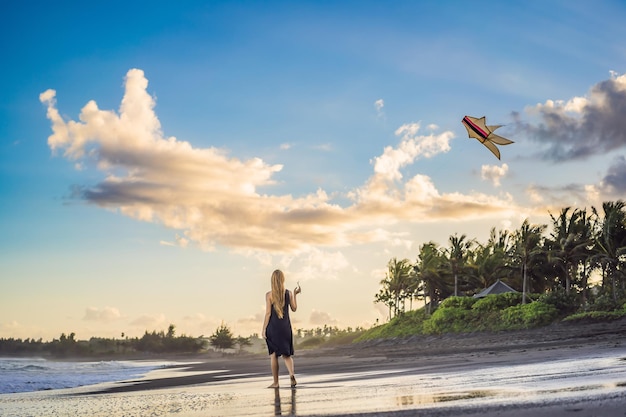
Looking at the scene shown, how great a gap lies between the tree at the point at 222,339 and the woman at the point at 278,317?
93.9 m

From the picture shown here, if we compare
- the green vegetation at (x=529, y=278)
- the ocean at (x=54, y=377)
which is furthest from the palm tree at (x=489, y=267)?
the ocean at (x=54, y=377)

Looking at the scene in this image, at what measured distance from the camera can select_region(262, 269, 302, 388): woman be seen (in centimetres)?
908

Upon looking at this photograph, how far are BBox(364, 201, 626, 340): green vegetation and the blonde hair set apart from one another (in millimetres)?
32170

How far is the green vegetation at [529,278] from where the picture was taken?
41281 millimetres

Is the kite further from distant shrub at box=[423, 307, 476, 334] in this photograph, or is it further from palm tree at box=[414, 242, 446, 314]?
palm tree at box=[414, 242, 446, 314]

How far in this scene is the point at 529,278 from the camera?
2291 inches

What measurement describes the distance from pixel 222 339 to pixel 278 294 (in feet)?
310

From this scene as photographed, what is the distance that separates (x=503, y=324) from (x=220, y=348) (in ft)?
222

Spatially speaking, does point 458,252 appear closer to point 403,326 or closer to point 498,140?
point 403,326

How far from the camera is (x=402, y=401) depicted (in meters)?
5.66

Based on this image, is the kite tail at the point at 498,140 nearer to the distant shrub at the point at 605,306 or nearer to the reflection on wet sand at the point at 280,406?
the reflection on wet sand at the point at 280,406

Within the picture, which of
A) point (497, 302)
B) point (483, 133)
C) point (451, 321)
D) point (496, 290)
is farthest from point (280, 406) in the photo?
point (496, 290)

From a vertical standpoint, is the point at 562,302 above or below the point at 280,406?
below

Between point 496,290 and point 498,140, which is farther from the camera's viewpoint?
point 496,290
